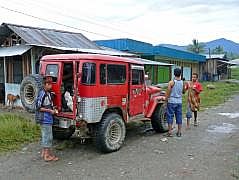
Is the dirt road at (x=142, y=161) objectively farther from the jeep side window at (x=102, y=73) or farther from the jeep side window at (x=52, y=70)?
the jeep side window at (x=52, y=70)

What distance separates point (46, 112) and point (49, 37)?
30.5ft

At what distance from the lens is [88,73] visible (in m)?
6.39

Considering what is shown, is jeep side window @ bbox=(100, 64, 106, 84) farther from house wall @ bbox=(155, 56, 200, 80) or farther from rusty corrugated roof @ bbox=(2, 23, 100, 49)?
house wall @ bbox=(155, 56, 200, 80)

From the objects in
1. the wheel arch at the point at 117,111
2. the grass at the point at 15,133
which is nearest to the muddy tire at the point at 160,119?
the wheel arch at the point at 117,111

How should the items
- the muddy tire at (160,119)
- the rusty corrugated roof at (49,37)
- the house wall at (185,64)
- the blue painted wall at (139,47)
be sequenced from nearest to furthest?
the muddy tire at (160,119)
the rusty corrugated roof at (49,37)
the blue painted wall at (139,47)
the house wall at (185,64)

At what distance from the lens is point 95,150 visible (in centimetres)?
704

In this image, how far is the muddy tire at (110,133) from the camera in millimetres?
6648

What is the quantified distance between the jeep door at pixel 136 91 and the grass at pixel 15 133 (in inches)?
100

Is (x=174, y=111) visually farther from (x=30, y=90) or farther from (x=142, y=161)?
(x=30, y=90)

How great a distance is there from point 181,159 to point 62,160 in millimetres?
2328

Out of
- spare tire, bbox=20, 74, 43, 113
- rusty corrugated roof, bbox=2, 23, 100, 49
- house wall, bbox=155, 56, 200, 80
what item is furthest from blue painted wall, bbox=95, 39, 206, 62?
spare tire, bbox=20, 74, 43, 113

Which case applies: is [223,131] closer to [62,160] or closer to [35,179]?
[62,160]

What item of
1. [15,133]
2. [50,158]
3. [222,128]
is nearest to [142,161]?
[50,158]

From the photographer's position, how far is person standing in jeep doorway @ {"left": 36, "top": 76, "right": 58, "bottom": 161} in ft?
20.3
